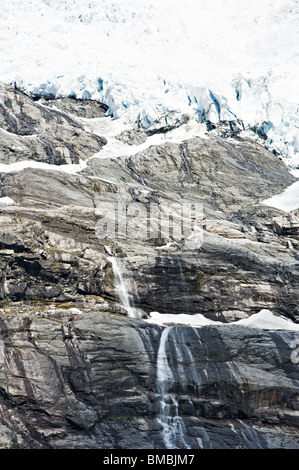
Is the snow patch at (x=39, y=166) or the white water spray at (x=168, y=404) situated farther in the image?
the snow patch at (x=39, y=166)

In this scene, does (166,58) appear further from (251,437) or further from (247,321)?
(251,437)

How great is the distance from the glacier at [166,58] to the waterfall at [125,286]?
33.6 meters

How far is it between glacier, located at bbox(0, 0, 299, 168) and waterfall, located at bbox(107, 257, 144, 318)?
33583 millimetres

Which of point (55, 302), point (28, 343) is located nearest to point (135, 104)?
point (55, 302)

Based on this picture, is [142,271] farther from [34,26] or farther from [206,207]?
[34,26]

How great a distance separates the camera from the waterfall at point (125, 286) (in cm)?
4003

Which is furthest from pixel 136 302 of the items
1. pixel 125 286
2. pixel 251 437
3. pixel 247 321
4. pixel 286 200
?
pixel 286 200

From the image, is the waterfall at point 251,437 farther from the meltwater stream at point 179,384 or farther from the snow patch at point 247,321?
the snow patch at point 247,321

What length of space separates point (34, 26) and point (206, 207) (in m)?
46.9

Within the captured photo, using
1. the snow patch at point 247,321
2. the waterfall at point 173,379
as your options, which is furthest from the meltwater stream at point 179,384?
the snow patch at point 247,321

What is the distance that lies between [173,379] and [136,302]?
8.19m

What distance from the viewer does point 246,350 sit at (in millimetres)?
36688
